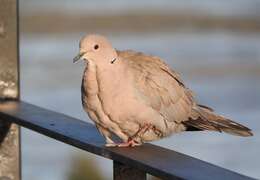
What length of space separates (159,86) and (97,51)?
0.35 meters

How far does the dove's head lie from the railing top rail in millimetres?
227

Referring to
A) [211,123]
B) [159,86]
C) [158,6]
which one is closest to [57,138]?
[159,86]

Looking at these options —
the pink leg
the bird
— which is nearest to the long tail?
the bird

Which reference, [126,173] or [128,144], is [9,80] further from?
[126,173]

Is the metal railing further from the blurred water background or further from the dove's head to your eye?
the blurred water background

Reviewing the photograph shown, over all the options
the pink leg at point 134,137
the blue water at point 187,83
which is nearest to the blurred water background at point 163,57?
the blue water at point 187,83

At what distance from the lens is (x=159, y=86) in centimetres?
379

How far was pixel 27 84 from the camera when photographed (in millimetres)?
12031

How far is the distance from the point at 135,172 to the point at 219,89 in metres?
9.92

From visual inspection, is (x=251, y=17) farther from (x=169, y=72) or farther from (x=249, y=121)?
(x=169, y=72)

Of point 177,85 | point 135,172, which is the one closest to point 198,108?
point 177,85

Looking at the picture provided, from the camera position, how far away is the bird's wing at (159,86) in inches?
145

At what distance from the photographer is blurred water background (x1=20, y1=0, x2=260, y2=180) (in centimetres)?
933

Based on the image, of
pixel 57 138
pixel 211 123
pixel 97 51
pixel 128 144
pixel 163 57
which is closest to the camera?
pixel 57 138
